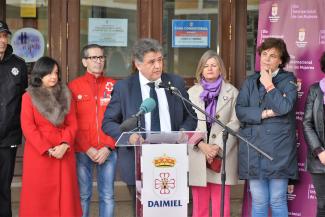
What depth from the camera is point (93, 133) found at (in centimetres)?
513

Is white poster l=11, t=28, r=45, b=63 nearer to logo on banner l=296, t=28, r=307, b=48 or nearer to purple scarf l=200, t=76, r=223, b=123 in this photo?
purple scarf l=200, t=76, r=223, b=123

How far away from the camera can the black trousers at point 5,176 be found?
5176mm

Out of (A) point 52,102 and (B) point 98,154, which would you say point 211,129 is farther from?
(A) point 52,102

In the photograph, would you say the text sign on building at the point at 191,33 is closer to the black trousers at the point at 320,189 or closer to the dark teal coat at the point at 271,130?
the dark teal coat at the point at 271,130

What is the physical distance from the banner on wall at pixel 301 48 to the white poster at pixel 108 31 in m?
1.77

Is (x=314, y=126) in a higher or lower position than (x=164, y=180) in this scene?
higher

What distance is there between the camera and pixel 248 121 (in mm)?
4898

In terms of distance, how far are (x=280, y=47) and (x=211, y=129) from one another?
2.96 feet

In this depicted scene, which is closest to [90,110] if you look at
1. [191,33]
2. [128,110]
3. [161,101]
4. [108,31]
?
[128,110]

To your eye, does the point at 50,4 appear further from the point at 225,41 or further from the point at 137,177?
the point at 137,177

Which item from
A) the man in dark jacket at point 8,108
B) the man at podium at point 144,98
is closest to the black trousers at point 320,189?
the man at podium at point 144,98

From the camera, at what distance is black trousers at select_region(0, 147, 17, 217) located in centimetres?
518

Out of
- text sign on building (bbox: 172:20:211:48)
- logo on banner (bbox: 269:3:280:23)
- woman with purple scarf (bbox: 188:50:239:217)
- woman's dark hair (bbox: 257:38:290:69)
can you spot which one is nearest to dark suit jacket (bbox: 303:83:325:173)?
woman's dark hair (bbox: 257:38:290:69)

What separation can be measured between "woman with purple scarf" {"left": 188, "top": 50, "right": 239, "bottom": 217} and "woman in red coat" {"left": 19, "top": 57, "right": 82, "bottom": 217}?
1.05 metres
